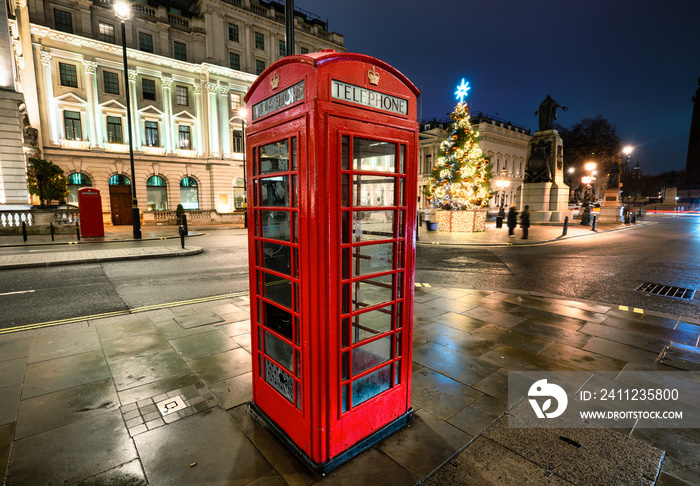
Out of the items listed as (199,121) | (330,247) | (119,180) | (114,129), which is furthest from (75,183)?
(330,247)

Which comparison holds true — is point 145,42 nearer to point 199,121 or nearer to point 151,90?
point 151,90

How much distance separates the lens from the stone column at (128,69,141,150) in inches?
1197

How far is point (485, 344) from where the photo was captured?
453cm

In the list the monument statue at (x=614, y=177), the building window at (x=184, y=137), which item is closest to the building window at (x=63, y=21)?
the building window at (x=184, y=137)

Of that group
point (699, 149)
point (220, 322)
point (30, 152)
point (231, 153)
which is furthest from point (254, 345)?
point (699, 149)

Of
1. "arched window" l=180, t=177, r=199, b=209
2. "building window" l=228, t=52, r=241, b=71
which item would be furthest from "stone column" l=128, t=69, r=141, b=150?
"building window" l=228, t=52, r=241, b=71

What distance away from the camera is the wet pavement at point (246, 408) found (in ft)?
7.79

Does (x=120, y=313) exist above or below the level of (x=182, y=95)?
below

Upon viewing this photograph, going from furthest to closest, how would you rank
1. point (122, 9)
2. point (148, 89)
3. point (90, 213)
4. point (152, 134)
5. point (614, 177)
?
point (152, 134)
point (148, 89)
point (614, 177)
point (90, 213)
point (122, 9)

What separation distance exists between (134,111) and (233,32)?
42.4ft

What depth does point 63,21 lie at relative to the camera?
27578 millimetres

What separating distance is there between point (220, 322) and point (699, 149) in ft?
293

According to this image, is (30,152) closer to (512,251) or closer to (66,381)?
(66,381)

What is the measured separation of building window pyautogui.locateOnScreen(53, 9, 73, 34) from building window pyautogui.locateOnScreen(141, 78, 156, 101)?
585cm
